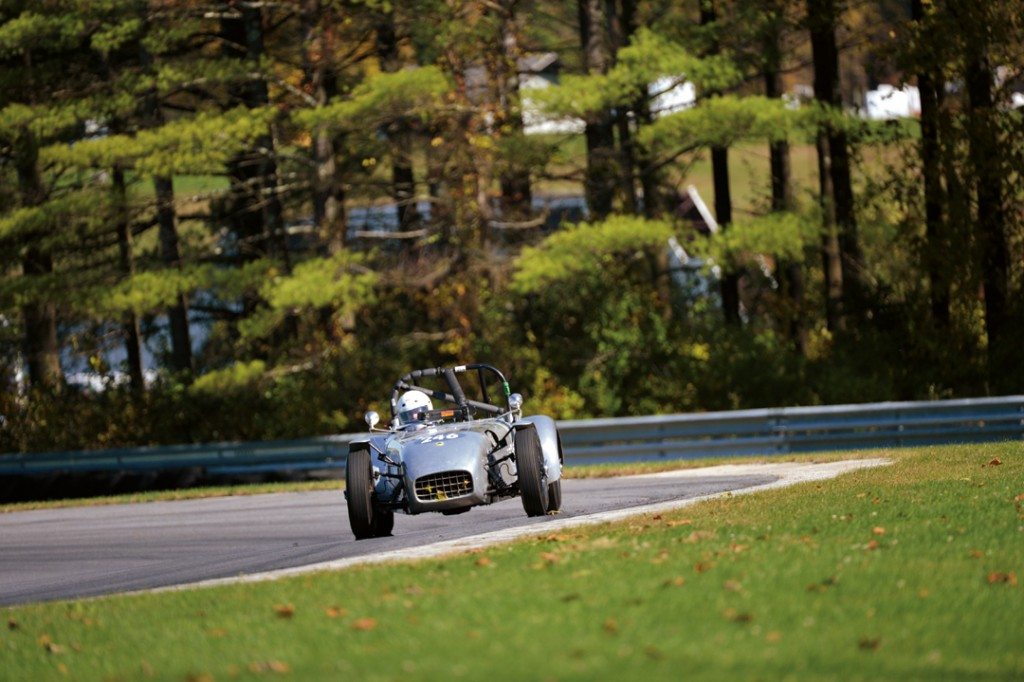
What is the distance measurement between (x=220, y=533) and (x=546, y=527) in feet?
15.6

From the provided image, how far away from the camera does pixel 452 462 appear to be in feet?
49.3

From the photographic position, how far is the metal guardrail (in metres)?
25.0

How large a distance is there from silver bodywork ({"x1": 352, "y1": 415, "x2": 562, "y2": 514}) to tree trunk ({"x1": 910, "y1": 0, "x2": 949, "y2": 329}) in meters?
14.5

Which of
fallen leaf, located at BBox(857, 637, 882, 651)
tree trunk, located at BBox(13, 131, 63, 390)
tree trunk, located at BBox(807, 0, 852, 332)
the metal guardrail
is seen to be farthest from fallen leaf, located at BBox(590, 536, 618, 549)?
tree trunk, located at BBox(13, 131, 63, 390)

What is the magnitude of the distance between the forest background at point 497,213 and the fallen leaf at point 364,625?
20.9 metres

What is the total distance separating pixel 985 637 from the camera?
8.45 m

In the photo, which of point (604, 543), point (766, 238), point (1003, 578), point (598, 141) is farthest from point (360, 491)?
point (598, 141)

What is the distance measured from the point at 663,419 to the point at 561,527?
1161 cm

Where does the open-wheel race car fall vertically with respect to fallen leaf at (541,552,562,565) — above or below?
above

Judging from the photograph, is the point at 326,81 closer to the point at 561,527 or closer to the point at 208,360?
the point at 208,360

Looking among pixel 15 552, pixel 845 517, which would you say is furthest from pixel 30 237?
pixel 845 517

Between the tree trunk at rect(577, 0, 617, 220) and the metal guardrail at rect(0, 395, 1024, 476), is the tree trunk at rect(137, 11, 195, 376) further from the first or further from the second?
the tree trunk at rect(577, 0, 617, 220)

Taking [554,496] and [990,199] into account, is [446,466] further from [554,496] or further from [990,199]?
[990,199]

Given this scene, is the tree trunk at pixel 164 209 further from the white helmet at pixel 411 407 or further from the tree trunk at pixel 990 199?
the white helmet at pixel 411 407
